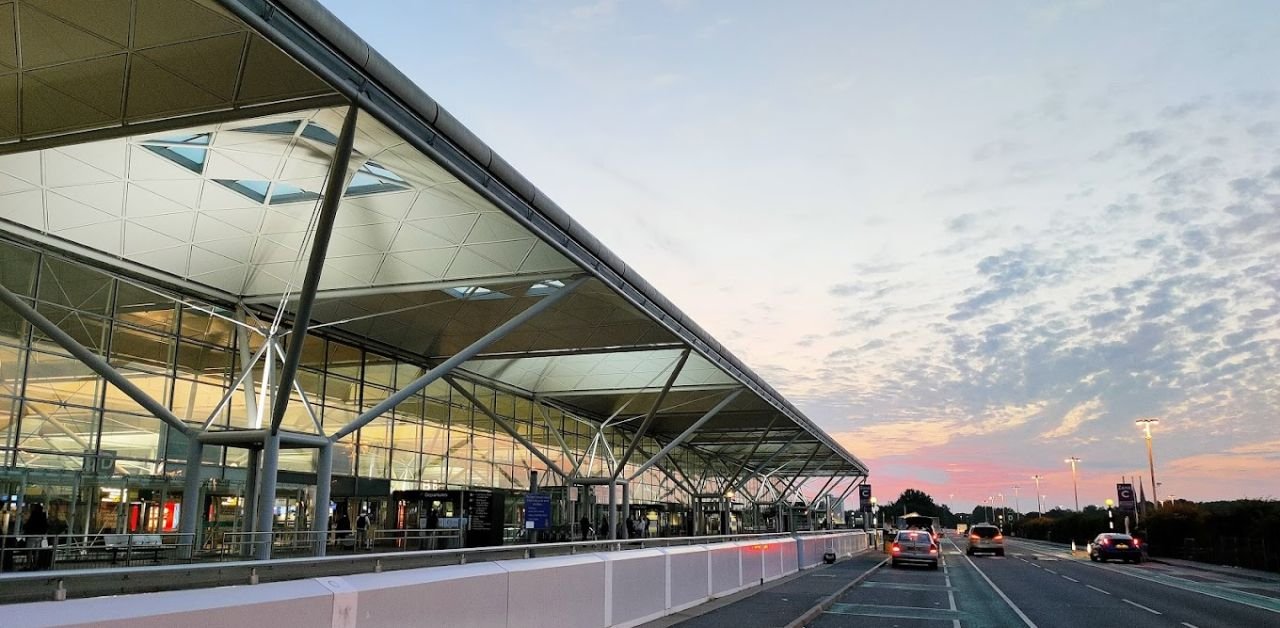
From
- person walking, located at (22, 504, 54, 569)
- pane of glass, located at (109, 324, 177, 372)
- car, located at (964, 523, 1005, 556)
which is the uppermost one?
pane of glass, located at (109, 324, 177, 372)

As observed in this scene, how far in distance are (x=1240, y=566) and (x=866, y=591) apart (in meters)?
23.8

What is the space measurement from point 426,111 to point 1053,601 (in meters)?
16.8

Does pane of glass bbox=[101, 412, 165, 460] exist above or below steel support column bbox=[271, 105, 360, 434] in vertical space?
below

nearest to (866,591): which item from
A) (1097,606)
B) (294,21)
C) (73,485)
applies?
(1097,606)

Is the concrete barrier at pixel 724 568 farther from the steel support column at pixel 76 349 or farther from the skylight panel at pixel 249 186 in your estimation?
the steel support column at pixel 76 349

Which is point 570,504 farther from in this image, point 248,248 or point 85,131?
point 85,131

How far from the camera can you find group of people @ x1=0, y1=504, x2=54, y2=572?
17.2 meters

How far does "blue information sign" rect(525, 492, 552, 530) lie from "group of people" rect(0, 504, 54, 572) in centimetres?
1470

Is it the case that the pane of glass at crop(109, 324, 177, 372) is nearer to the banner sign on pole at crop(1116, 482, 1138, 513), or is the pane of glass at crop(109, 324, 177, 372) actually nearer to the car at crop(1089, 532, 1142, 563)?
the car at crop(1089, 532, 1142, 563)

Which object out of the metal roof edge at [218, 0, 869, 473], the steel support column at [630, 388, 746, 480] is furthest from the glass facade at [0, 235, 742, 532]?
the steel support column at [630, 388, 746, 480]

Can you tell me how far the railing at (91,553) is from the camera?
55.7ft

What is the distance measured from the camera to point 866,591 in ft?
72.2

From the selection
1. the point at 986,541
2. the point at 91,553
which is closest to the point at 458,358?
the point at 91,553

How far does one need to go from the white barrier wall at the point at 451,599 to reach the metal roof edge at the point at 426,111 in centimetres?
758
